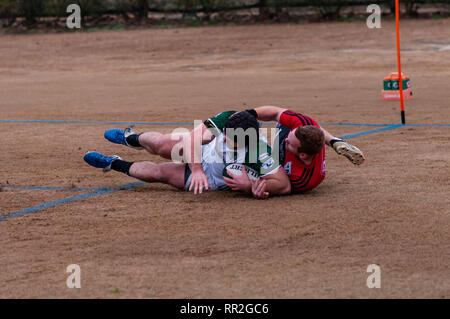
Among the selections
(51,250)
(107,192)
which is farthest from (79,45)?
(51,250)

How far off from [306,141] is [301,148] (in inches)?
4.9

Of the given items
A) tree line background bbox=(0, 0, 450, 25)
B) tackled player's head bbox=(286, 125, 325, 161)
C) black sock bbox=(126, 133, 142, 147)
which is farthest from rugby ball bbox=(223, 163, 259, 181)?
tree line background bbox=(0, 0, 450, 25)

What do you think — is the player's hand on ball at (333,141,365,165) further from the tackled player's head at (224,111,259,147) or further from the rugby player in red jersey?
the tackled player's head at (224,111,259,147)

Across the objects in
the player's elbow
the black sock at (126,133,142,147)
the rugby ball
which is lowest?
the player's elbow

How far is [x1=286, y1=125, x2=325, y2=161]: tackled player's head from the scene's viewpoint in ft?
24.8

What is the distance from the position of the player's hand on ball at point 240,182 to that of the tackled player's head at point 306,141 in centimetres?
55

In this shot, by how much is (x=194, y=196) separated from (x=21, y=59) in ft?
72.9

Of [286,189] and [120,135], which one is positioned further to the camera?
[120,135]

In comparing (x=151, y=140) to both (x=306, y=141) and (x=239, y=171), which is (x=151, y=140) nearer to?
(x=239, y=171)

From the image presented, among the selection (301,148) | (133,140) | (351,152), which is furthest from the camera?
A: (133,140)

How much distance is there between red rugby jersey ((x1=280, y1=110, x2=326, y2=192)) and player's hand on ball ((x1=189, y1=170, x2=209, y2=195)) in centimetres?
80

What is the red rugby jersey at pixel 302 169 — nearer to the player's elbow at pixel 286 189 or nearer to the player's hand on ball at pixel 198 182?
the player's elbow at pixel 286 189

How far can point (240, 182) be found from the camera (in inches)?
316

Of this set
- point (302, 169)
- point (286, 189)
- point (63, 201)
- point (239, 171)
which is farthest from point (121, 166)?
point (302, 169)
